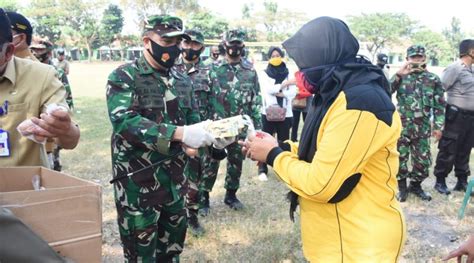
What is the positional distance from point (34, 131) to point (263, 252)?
2.77 metres

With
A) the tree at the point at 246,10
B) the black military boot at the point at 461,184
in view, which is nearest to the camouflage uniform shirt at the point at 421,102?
the black military boot at the point at 461,184

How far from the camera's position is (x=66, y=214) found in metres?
1.41

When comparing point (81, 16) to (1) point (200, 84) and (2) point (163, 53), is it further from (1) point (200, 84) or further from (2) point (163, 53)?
(2) point (163, 53)

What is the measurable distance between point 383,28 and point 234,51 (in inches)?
2632

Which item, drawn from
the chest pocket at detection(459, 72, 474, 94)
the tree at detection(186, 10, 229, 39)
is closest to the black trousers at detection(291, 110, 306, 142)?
the chest pocket at detection(459, 72, 474, 94)

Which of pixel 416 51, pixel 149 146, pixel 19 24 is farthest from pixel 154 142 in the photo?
pixel 416 51

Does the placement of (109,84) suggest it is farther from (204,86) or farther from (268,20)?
(268,20)

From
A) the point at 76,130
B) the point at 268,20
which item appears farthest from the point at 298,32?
the point at 268,20

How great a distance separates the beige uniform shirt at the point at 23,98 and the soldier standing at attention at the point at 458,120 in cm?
560

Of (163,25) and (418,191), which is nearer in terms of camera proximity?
(163,25)

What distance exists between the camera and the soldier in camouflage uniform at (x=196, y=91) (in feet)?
15.2

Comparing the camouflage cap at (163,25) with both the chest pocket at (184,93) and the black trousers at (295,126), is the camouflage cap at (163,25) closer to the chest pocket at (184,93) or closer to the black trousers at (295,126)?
the chest pocket at (184,93)

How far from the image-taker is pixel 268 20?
81.8 meters

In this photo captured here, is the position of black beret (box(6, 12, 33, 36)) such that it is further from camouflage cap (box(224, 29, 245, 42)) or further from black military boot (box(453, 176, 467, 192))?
black military boot (box(453, 176, 467, 192))
